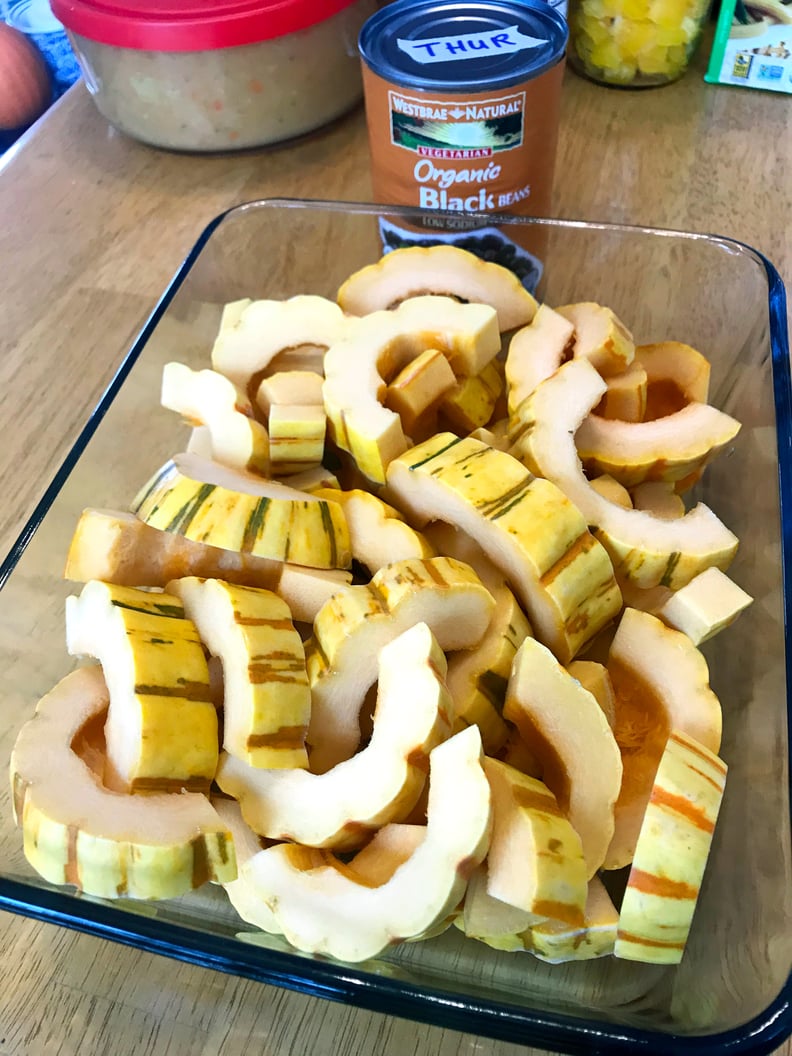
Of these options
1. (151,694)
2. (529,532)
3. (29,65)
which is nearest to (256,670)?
(151,694)

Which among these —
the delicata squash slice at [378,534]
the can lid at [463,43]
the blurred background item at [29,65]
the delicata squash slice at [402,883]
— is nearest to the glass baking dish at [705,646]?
the delicata squash slice at [402,883]

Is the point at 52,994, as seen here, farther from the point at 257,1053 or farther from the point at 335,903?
the point at 335,903

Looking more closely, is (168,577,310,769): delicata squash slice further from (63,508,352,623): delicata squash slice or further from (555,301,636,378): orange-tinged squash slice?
(555,301,636,378): orange-tinged squash slice

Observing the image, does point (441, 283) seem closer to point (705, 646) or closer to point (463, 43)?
point (463, 43)

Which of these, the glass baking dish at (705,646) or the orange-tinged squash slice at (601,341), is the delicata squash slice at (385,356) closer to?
the orange-tinged squash slice at (601,341)

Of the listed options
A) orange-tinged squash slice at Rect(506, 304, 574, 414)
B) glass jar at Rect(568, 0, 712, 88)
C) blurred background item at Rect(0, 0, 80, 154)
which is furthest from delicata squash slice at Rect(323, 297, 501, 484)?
blurred background item at Rect(0, 0, 80, 154)

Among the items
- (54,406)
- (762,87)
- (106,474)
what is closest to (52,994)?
(106,474)
